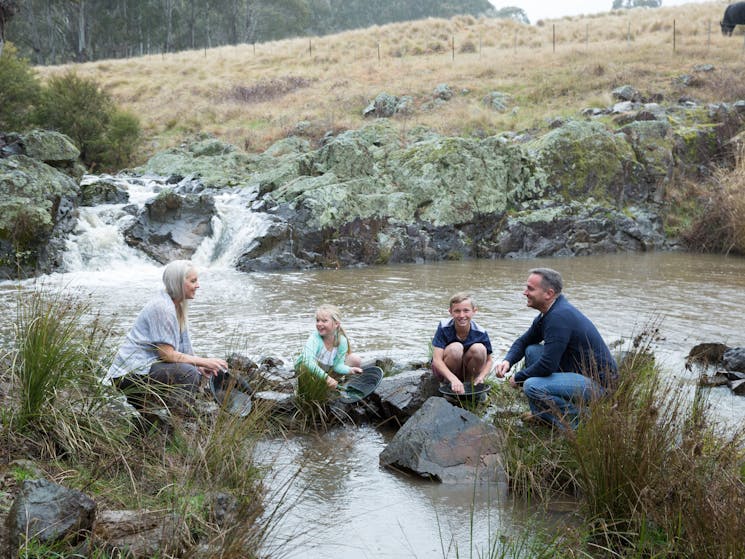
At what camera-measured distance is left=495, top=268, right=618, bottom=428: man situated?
4.44 meters

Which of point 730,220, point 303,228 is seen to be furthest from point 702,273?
point 303,228

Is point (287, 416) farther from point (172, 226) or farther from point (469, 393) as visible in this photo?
point (172, 226)

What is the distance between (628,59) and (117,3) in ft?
131

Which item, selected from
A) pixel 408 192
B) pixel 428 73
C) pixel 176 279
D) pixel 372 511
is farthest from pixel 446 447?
pixel 428 73

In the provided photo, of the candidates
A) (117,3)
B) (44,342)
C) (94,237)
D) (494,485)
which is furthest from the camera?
(117,3)

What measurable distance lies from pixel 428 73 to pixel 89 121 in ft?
48.9

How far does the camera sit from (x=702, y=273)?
13453 mm

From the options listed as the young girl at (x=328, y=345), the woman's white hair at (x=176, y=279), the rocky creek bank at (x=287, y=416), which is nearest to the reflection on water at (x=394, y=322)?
the rocky creek bank at (x=287, y=416)

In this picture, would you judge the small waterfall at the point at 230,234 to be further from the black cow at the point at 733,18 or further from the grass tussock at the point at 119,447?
the black cow at the point at 733,18

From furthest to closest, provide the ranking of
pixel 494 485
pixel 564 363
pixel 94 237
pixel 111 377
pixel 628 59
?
pixel 628 59, pixel 94 237, pixel 564 363, pixel 111 377, pixel 494 485

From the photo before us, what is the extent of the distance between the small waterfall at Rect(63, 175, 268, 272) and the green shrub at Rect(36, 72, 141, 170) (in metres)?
4.12

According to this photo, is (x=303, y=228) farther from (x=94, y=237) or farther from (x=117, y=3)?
(x=117, y=3)

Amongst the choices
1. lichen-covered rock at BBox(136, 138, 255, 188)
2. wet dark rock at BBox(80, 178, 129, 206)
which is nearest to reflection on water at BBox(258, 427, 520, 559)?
wet dark rock at BBox(80, 178, 129, 206)

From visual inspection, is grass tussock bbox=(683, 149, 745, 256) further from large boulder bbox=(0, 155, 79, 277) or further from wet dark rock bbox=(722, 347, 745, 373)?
large boulder bbox=(0, 155, 79, 277)
